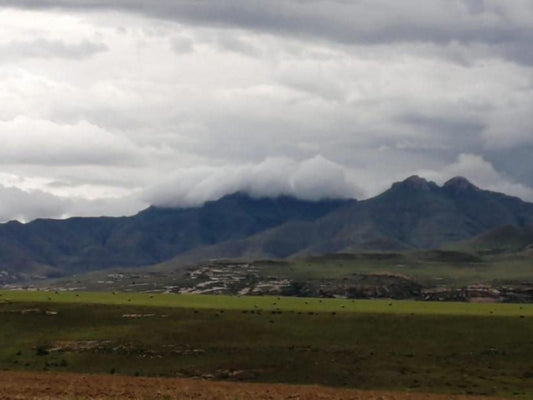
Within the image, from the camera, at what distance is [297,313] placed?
125 meters

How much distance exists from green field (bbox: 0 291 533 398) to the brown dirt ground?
78.6 ft

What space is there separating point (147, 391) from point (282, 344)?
5060 centimetres

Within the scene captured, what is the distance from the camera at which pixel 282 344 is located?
105 m

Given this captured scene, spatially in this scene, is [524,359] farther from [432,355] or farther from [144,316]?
[144,316]

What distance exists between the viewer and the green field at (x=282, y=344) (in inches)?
3570

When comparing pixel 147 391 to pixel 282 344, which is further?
pixel 282 344

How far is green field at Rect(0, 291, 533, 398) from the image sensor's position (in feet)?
298

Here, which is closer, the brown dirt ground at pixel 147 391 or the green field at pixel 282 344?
the brown dirt ground at pixel 147 391

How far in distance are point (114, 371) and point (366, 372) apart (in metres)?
24.1

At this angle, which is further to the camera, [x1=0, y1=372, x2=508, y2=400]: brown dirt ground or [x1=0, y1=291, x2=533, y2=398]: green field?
[x1=0, y1=291, x2=533, y2=398]: green field

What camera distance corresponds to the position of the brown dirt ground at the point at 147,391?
53259mm

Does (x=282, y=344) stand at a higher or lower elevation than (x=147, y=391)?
lower

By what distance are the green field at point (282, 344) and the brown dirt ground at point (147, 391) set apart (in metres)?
24.0

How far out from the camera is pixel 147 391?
55625 mm
